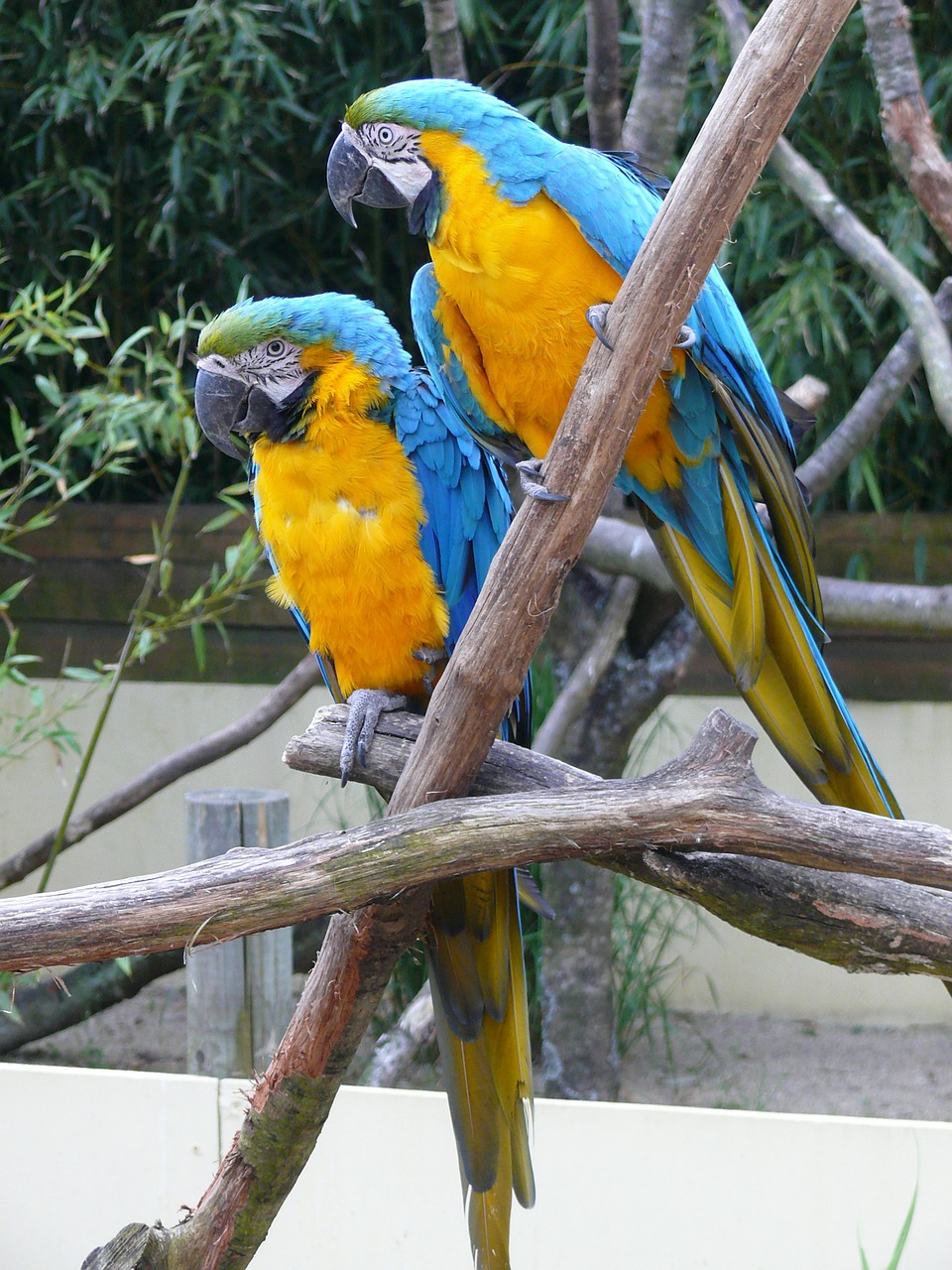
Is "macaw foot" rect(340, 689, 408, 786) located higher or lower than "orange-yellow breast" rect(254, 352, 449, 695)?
lower

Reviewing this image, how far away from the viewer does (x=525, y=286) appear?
37.5 inches

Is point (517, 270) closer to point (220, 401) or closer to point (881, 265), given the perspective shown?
point (220, 401)

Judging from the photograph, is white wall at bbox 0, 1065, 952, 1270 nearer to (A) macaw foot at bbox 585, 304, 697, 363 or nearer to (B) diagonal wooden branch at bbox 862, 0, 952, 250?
(A) macaw foot at bbox 585, 304, 697, 363

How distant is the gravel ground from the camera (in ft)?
7.04

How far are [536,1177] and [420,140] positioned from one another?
1.14 metres

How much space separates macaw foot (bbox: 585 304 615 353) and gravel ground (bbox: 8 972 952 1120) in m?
1.62

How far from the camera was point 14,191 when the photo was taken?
2.52 m

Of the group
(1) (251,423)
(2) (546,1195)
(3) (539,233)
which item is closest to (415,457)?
(1) (251,423)

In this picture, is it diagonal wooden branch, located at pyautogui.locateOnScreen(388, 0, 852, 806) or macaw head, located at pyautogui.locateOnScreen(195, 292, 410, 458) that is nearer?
diagonal wooden branch, located at pyautogui.locateOnScreen(388, 0, 852, 806)

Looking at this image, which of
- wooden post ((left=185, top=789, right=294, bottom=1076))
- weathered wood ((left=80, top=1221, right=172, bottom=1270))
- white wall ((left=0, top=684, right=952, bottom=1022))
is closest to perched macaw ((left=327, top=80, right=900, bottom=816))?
weathered wood ((left=80, top=1221, right=172, bottom=1270))

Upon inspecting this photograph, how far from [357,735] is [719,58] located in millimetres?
1490

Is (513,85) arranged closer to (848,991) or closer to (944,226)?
(944,226)

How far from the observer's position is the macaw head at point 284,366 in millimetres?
1076

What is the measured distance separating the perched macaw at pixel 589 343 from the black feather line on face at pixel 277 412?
140 mm
